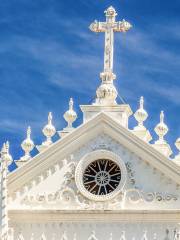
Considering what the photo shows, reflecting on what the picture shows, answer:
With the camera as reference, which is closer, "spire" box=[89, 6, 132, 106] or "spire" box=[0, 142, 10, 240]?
"spire" box=[0, 142, 10, 240]

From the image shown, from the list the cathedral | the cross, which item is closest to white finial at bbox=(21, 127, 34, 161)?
the cathedral


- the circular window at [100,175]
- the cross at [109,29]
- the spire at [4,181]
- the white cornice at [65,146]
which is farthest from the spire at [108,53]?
the spire at [4,181]

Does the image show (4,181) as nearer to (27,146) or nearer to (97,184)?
(27,146)

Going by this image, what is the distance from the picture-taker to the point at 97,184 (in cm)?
4728

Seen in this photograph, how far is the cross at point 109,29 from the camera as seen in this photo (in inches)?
1961

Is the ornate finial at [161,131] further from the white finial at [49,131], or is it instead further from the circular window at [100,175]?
the white finial at [49,131]

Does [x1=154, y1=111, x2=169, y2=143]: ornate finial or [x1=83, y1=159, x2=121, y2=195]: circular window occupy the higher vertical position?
[x1=154, y1=111, x2=169, y2=143]: ornate finial

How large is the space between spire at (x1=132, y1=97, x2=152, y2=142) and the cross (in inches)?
81.6

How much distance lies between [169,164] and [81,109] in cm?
422

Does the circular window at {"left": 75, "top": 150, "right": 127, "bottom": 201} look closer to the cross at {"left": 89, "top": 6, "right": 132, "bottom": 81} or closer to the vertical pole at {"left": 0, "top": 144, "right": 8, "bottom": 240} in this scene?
the vertical pole at {"left": 0, "top": 144, "right": 8, "bottom": 240}

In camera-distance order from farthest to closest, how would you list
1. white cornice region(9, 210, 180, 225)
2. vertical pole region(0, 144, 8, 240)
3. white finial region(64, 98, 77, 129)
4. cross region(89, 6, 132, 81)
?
cross region(89, 6, 132, 81), white finial region(64, 98, 77, 129), vertical pole region(0, 144, 8, 240), white cornice region(9, 210, 180, 225)

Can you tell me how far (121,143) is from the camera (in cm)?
4731

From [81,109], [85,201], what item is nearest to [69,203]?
[85,201]

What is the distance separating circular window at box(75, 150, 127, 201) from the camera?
46.9 m
